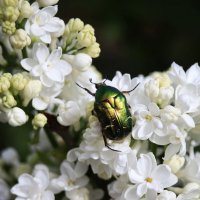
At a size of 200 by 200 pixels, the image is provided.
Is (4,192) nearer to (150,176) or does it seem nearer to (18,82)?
(18,82)

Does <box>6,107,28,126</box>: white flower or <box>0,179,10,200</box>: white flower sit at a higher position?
<box>6,107,28,126</box>: white flower

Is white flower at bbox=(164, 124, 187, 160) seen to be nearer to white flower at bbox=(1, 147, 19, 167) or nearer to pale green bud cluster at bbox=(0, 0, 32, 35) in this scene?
pale green bud cluster at bbox=(0, 0, 32, 35)

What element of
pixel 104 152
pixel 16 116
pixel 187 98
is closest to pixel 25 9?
pixel 16 116

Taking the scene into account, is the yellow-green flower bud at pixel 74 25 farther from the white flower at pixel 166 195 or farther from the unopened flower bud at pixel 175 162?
the white flower at pixel 166 195

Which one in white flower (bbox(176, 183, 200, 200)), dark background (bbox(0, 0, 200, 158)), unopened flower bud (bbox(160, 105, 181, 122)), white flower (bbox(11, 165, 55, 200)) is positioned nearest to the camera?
unopened flower bud (bbox(160, 105, 181, 122))

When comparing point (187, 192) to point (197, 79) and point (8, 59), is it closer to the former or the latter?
point (197, 79)

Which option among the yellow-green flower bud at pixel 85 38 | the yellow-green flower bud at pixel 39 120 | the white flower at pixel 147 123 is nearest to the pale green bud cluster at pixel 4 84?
the yellow-green flower bud at pixel 39 120

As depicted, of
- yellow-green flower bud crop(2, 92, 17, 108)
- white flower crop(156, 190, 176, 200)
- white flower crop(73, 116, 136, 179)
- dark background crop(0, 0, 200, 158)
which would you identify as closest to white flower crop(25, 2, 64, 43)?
yellow-green flower bud crop(2, 92, 17, 108)

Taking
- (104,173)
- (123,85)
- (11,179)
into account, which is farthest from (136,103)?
(11,179)
